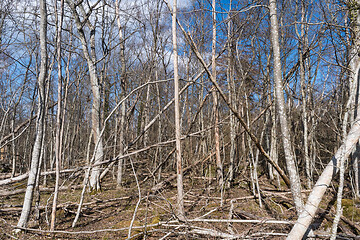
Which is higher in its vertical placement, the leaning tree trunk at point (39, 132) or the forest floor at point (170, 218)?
the leaning tree trunk at point (39, 132)

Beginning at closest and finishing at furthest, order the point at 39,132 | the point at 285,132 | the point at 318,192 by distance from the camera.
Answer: the point at 318,192, the point at 285,132, the point at 39,132

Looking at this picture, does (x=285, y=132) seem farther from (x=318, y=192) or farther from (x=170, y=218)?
(x=170, y=218)

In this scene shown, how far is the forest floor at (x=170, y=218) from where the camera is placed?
4.18 metres

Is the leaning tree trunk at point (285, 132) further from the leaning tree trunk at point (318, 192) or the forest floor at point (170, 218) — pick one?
the forest floor at point (170, 218)

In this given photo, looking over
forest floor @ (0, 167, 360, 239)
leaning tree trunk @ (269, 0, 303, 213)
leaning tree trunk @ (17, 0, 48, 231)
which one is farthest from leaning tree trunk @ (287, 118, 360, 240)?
leaning tree trunk @ (17, 0, 48, 231)

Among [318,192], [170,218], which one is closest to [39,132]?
[170,218]

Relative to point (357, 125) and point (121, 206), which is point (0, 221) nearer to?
point (121, 206)

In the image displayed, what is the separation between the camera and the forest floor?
4182mm

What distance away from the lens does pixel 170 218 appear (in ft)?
14.5

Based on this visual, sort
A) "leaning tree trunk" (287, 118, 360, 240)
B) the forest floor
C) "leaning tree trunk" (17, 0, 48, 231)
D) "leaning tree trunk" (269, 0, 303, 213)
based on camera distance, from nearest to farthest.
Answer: "leaning tree trunk" (287, 118, 360, 240) < "leaning tree trunk" (269, 0, 303, 213) < the forest floor < "leaning tree trunk" (17, 0, 48, 231)

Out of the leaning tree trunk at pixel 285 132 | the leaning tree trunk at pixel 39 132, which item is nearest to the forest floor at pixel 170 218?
the leaning tree trunk at pixel 39 132

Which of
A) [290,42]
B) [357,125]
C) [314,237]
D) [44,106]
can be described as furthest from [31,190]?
[290,42]

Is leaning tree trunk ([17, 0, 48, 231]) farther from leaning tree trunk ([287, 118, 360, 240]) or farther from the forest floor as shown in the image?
leaning tree trunk ([287, 118, 360, 240])

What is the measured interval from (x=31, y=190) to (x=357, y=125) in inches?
240
